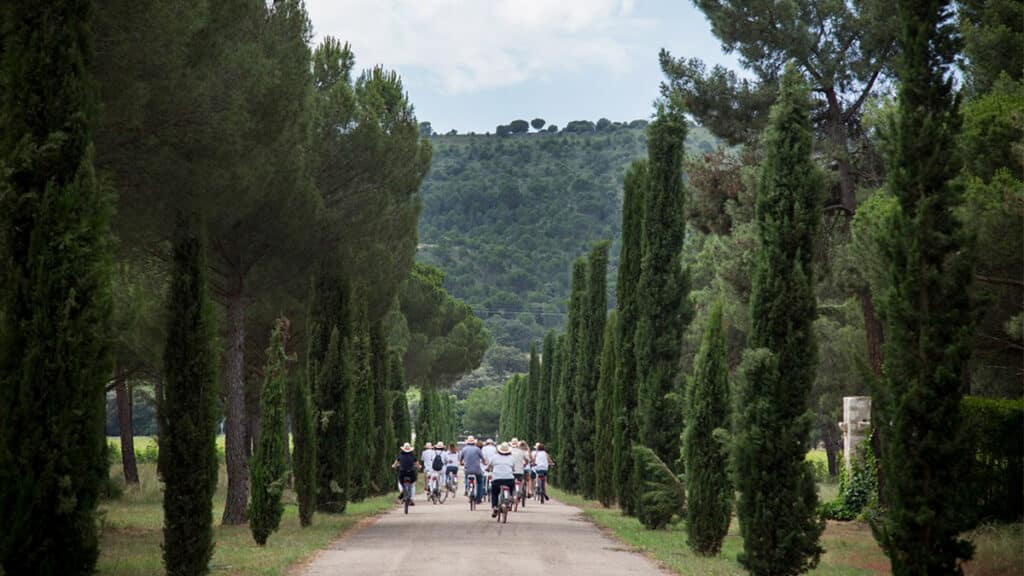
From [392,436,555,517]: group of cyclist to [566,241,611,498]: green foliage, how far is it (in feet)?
5.65

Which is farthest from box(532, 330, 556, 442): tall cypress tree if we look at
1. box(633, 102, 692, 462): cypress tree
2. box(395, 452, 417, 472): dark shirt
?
box(633, 102, 692, 462): cypress tree

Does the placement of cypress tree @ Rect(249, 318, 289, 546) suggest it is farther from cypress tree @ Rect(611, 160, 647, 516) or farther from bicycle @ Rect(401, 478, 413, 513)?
bicycle @ Rect(401, 478, 413, 513)

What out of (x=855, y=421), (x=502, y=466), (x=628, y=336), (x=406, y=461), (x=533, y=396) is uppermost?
(x=628, y=336)

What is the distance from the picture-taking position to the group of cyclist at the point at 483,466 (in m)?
24.7

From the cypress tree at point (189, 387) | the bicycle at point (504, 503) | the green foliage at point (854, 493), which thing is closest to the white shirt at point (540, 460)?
the bicycle at point (504, 503)

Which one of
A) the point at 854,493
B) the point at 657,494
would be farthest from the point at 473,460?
the point at 657,494

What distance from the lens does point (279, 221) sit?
74.4ft

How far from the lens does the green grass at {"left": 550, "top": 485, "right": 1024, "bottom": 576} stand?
543 inches

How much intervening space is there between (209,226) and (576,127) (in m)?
154

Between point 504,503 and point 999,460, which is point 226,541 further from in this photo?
point 999,460

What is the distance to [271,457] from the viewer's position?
1855cm

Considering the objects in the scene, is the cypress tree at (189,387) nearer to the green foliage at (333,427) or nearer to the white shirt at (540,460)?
the green foliage at (333,427)

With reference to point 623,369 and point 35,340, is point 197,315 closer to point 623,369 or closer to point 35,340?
point 35,340

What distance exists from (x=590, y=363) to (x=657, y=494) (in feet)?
60.7
